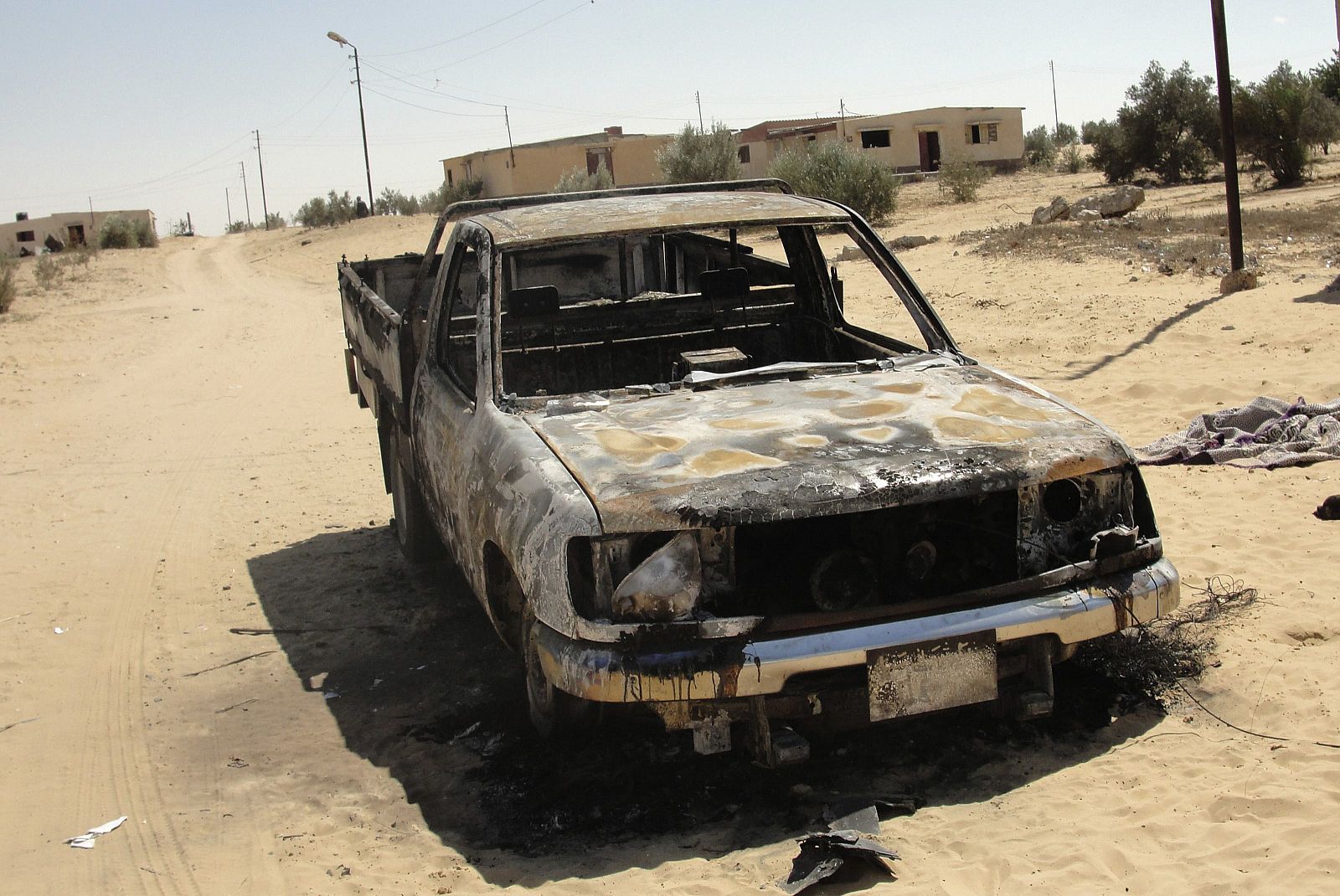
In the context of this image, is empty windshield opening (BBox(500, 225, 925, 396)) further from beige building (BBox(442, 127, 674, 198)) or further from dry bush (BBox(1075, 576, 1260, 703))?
beige building (BBox(442, 127, 674, 198))

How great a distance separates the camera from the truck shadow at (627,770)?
3.40 meters

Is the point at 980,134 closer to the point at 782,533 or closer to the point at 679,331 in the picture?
the point at 679,331

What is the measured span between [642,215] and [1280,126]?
80.8 feet

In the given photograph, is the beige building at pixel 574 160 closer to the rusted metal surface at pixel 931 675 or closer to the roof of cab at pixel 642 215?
the roof of cab at pixel 642 215

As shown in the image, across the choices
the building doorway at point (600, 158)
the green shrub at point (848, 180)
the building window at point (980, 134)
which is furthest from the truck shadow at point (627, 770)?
the building doorway at point (600, 158)

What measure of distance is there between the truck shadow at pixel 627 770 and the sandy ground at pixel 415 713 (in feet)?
0.05

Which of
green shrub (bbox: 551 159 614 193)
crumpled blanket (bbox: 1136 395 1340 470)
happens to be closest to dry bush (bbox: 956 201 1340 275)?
crumpled blanket (bbox: 1136 395 1340 470)

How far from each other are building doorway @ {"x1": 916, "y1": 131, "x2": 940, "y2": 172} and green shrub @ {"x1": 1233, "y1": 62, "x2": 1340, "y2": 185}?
23771 millimetres

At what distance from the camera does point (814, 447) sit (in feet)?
12.0

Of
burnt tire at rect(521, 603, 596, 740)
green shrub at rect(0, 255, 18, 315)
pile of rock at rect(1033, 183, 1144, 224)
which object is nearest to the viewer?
burnt tire at rect(521, 603, 596, 740)

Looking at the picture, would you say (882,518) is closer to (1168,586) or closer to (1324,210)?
(1168,586)

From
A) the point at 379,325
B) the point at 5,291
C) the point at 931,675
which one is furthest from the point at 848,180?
the point at 931,675

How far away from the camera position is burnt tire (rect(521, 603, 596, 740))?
369 cm

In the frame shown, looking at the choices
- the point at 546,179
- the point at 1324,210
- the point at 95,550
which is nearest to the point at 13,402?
the point at 95,550
